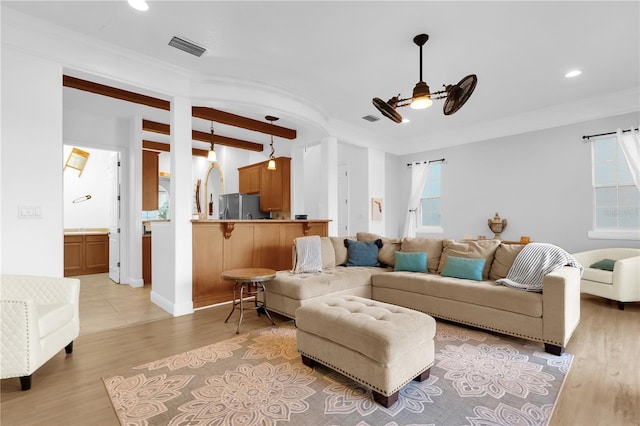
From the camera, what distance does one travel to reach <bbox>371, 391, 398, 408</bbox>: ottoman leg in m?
1.92

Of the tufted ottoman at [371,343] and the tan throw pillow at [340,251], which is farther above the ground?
the tan throw pillow at [340,251]

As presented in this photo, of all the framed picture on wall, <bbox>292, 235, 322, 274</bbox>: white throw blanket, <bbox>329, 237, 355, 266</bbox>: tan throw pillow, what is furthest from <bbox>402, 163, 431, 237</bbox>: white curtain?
<bbox>292, 235, 322, 274</bbox>: white throw blanket

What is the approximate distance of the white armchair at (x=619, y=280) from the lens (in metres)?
3.84

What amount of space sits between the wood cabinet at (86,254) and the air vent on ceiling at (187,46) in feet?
16.7

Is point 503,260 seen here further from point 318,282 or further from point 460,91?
point 318,282

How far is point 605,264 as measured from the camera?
13.8 ft

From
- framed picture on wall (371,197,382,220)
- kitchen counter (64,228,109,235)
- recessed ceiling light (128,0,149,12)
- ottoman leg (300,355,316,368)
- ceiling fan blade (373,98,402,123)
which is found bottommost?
ottoman leg (300,355,316,368)

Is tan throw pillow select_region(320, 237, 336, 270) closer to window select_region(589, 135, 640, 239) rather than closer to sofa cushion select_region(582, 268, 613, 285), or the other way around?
sofa cushion select_region(582, 268, 613, 285)

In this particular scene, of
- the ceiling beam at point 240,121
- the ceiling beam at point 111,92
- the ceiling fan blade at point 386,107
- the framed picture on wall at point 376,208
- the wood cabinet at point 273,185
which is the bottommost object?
the framed picture on wall at point 376,208

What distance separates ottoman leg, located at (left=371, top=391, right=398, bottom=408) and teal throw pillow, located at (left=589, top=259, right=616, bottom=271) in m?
4.01

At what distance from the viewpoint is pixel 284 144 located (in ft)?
22.9

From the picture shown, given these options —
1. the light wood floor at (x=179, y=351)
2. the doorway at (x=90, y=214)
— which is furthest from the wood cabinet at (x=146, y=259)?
the light wood floor at (x=179, y=351)

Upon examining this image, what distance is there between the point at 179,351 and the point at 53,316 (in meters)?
0.97

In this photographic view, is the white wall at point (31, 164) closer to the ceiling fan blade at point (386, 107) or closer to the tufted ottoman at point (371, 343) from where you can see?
the tufted ottoman at point (371, 343)
